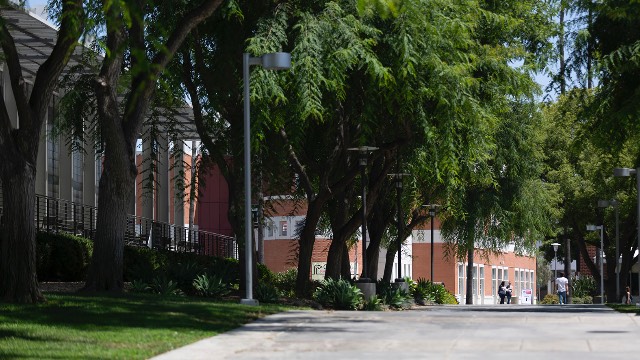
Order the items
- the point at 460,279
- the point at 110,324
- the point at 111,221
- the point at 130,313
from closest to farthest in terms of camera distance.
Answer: the point at 110,324
the point at 130,313
the point at 111,221
the point at 460,279

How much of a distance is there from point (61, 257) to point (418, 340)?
17.8 meters

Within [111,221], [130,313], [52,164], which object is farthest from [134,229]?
[130,313]

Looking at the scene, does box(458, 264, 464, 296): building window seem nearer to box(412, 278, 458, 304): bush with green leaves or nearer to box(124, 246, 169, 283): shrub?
box(412, 278, 458, 304): bush with green leaves

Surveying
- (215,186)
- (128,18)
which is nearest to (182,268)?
(128,18)

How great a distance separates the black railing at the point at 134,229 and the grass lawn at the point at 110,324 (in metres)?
11.7

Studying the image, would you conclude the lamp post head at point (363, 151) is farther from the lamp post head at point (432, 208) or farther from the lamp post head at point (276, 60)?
the lamp post head at point (432, 208)

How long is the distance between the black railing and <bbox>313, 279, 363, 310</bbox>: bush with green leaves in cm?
794

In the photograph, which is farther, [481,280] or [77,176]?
[481,280]

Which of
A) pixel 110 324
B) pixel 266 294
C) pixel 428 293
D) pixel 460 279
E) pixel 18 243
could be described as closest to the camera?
pixel 110 324

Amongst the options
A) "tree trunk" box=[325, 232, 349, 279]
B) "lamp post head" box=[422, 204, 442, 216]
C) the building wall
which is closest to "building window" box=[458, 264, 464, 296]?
the building wall

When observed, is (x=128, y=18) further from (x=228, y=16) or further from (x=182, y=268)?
(x=182, y=268)

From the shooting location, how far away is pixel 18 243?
2125 centimetres

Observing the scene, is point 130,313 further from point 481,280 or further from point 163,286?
point 481,280

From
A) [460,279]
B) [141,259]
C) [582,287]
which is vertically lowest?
[582,287]
